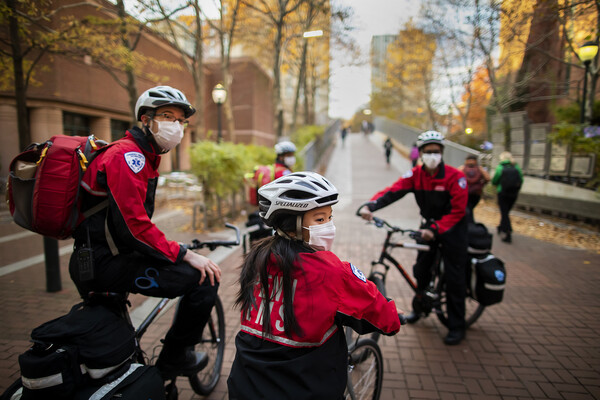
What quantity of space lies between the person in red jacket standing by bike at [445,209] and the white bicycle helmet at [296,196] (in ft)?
6.04

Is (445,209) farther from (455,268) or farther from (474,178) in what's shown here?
(474,178)

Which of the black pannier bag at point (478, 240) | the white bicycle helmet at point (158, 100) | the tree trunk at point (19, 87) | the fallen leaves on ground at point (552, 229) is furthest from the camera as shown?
the fallen leaves on ground at point (552, 229)

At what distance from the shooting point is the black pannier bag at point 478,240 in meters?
3.81

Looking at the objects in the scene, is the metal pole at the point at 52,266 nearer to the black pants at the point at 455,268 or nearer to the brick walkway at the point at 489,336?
the brick walkway at the point at 489,336

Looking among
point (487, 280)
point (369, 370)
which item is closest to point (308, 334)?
point (369, 370)

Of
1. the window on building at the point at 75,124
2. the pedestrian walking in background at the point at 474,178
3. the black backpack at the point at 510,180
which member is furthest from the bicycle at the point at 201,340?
the black backpack at the point at 510,180

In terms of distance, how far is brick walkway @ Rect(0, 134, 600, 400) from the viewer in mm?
2902

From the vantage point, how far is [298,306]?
158cm

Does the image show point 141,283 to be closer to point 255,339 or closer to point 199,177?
point 255,339

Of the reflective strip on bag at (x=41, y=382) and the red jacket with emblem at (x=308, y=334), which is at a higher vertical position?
the red jacket with emblem at (x=308, y=334)

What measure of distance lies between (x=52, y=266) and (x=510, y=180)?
8.50 metres

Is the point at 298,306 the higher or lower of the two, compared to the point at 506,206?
higher

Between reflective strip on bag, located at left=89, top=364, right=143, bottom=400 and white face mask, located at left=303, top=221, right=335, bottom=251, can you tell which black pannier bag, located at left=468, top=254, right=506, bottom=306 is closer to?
white face mask, located at left=303, top=221, right=335, bottom=251

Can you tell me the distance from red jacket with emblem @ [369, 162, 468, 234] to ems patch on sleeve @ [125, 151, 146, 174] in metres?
2.36
